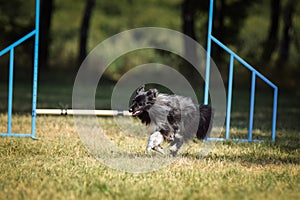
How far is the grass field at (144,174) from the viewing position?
5031mm

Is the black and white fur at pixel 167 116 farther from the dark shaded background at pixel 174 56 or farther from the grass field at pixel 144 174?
the dark shaded background at pixel 174 56

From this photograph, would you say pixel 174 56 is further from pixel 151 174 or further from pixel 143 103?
pixel 151 174

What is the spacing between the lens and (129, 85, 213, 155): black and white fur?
6730 mm

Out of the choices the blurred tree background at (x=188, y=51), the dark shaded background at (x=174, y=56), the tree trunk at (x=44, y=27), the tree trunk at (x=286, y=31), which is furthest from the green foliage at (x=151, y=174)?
the tree trunk at (x=286, y=31)

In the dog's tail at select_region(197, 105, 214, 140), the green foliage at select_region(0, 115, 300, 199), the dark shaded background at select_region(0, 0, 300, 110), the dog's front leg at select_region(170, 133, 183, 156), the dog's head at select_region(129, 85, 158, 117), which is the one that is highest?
the dark shaded background at select_region(0, 0, 300, 110)

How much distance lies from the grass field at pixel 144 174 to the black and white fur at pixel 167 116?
0.26m

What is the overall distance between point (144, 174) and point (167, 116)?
46.8 inches

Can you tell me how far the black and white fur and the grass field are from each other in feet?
0.85

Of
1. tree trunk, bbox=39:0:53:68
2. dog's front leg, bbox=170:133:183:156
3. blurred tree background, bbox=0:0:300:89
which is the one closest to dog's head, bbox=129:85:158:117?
dog's front leg, bbox=170:133:183:156

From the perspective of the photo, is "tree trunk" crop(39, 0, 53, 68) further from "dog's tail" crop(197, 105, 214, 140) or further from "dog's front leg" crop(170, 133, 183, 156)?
"dog's front leg" crop(170, 133, 183, 156)

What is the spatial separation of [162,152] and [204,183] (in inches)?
55.5

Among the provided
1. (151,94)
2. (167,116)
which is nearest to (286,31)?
(167,116)

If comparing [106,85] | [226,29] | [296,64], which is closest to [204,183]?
[106,85]

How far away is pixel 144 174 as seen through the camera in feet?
19.2
